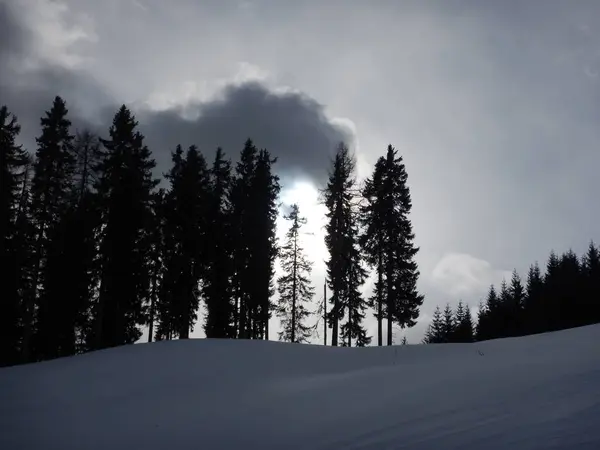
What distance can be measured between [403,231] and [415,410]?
25.3 meters

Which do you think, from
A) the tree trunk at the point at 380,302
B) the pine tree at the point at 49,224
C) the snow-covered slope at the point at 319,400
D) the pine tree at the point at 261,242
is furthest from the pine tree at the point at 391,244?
the pine tree at the point at 49,224

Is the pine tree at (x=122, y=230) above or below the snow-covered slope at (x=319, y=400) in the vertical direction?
above

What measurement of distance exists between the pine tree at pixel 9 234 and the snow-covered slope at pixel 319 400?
14.7 metres

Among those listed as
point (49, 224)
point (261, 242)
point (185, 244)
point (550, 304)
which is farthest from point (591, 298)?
point (49, 224)

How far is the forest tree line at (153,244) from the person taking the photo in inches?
1087

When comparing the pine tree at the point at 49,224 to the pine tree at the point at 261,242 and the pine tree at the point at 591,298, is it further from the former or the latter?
the pine tree at the point at 591,298

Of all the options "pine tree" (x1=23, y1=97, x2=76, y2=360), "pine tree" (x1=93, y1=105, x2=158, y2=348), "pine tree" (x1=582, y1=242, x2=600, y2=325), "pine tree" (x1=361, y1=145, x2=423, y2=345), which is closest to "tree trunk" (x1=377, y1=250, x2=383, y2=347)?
"pine tree" (x1=361, y1=145, x2=423, y2=345)

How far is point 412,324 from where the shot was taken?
104 feet

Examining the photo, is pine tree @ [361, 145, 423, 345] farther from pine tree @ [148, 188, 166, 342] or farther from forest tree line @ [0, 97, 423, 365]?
pine tree @ [148, 188, 166, 342]

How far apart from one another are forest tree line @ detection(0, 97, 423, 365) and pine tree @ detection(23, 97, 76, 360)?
7 cm

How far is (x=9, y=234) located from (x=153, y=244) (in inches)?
371

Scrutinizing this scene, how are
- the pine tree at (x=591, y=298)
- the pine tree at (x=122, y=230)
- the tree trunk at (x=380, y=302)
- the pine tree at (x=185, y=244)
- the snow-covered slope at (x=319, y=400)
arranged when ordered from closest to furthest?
the snow-covered slope at (x=319, y=400) → the pine tree at (x=122, y=230) → the tree trunk at (x=380, y=302) → the pine tree at (x=185, y=244) → the pine tree at (x=591, y=298)

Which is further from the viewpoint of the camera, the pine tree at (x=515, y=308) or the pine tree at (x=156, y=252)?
the pine tree at (x=515, y=308)

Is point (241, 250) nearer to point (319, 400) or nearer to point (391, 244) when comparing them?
point (391, 244)
